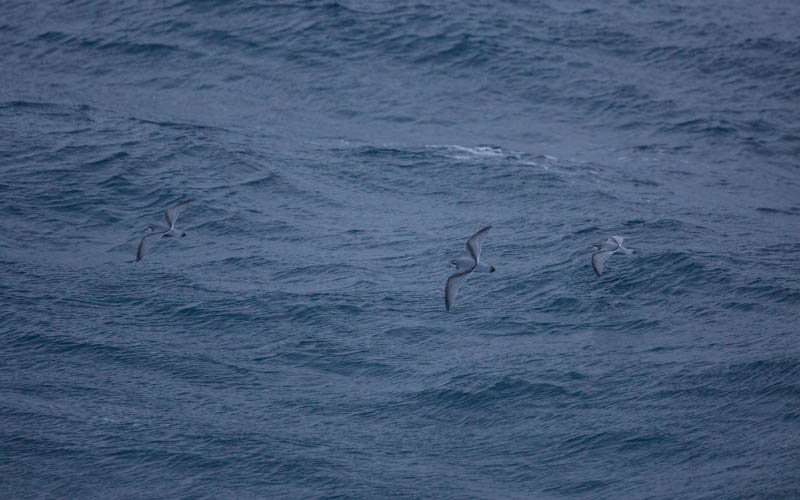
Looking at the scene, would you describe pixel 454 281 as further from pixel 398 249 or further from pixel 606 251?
pixel 398 249

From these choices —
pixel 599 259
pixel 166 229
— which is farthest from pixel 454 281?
pixel 166 229

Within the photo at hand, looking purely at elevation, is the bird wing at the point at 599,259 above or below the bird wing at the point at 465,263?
below

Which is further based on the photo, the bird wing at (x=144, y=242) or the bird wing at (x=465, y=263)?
the bird wing at (x=144, y=242)

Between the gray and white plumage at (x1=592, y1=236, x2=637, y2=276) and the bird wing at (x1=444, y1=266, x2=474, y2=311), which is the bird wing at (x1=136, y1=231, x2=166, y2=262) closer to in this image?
the bird wing at (x1=444, y1=266, x2=474, y2=311)

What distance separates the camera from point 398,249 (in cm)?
2850

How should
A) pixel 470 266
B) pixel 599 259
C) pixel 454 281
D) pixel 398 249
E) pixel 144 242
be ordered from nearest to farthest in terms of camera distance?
1. pixel 470 266
2. pixel 454 281
3. pixel 144 242
4. pixel 599 259
5. pixel 398 249

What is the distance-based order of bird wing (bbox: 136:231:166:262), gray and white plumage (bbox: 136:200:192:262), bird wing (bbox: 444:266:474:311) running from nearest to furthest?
bird wing (bbox: 444:266:474:311), bird wing (bbox: 136:231:166:262), gray and white plumage (bbox: 136:200:192:262)

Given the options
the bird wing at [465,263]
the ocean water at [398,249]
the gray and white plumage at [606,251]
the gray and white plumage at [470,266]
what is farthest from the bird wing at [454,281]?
the gray and white plumage at [606,251]

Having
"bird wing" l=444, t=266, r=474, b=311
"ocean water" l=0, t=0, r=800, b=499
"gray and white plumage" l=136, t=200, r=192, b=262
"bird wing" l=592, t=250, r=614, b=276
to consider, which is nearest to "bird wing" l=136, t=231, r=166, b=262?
"gray and white plumage" l=136, t=200, r=192, b=262

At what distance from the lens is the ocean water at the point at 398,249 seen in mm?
20703

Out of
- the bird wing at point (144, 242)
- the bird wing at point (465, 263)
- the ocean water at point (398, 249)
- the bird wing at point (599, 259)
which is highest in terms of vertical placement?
the bird wing at point (465, 263)

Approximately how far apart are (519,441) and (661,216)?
1097 cm

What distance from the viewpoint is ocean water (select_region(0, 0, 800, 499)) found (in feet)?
67.9

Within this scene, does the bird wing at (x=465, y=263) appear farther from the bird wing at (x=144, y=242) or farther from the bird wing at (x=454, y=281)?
the bird wing at (x=144, y=242)
